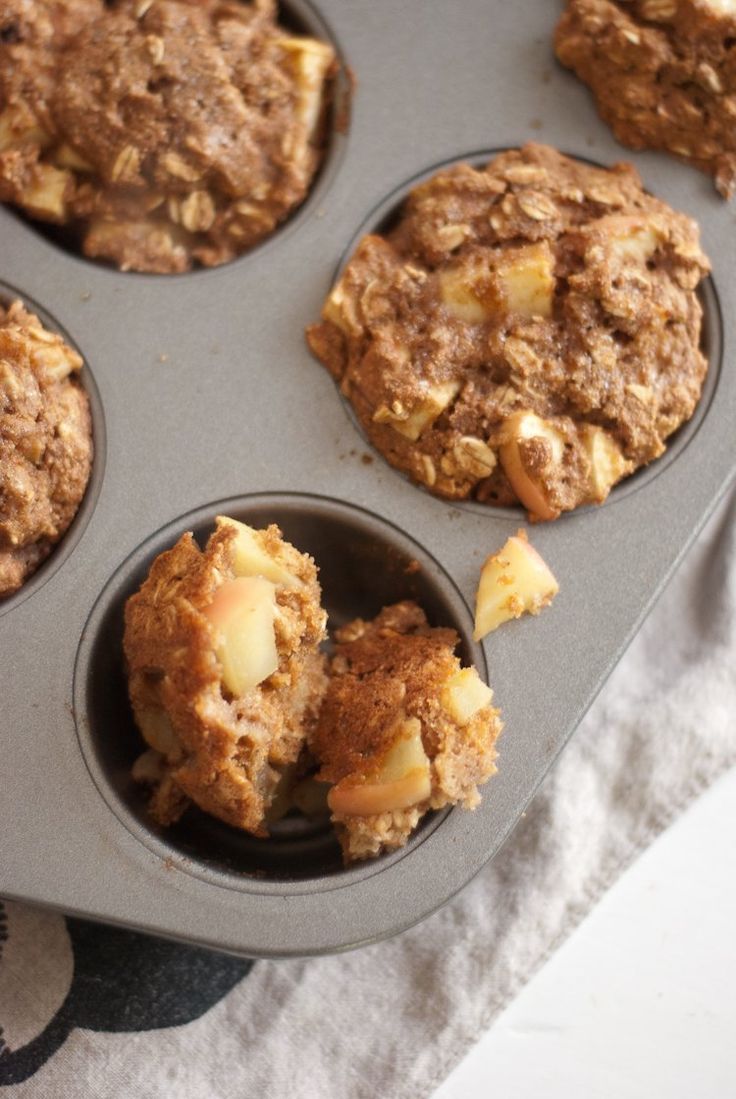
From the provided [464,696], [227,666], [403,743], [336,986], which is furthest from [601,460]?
[336,986]

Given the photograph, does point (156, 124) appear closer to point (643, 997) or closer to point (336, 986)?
point (336, 986)

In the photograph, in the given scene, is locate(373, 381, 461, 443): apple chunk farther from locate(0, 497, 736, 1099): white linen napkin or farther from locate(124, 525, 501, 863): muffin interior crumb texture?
locate(0, 497, 736, 1099): white linen napkin

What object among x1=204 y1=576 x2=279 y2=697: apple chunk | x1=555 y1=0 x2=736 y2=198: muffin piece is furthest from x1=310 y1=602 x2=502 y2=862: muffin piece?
x1=555 y1=0 x2=736 y2=198: muffin piece

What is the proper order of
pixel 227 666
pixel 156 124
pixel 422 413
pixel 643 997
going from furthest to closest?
pixel 643 997
pixel 156 124
pixel 422 413
pixel 227 666

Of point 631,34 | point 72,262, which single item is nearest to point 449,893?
point 72,262

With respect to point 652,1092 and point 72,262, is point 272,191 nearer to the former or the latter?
point 72,262

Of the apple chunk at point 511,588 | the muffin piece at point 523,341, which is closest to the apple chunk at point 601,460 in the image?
the muffin piece at point 523,341

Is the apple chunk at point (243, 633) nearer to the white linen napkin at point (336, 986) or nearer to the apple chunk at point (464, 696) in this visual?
the apple chunk at point (464, 696)
